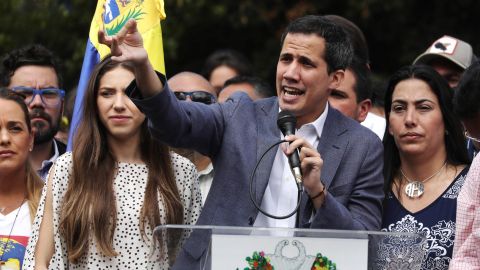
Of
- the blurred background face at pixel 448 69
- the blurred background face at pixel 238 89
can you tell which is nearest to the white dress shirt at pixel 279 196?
the blurred background face at pixel 448 69

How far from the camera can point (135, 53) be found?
535 centimetres

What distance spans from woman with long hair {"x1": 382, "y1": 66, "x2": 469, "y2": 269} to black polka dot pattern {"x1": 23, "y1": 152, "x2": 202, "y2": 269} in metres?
1.06

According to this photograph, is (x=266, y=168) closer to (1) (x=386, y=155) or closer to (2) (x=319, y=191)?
(2) (x=319, y=191)

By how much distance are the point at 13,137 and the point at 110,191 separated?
116cm

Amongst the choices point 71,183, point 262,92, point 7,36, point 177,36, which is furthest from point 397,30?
point 71,183

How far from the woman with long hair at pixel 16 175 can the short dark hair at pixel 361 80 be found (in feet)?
6.94

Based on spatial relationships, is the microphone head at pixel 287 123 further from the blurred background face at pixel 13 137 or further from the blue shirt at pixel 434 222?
the blurred background face at pixel 13 137

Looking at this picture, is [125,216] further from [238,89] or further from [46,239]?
[238,89]

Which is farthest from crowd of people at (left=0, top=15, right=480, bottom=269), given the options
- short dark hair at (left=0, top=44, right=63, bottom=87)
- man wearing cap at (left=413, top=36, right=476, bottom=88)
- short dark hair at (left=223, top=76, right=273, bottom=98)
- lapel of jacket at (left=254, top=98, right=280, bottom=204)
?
short dark hair at (left=223, top=76, right=273, bottom=98)

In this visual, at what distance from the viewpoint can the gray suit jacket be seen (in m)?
5.67

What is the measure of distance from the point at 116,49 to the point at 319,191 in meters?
1.07

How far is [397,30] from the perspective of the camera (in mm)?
15219

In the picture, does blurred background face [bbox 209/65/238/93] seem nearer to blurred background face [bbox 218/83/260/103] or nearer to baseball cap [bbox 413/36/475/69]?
blurred background face [bbox 218/83/260/103]

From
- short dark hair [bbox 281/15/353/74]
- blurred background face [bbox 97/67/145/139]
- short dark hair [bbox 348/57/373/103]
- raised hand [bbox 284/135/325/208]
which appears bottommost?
raised hand [bbox 284/135/325/208]
